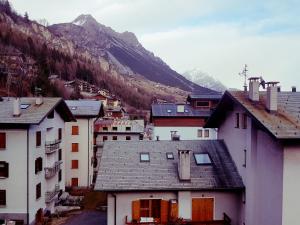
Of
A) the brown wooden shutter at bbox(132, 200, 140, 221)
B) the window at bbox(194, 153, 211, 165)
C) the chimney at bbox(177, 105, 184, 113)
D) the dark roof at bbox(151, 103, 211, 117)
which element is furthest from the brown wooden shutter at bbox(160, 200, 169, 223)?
the chimney at bbox(177, 105, 184, 113)

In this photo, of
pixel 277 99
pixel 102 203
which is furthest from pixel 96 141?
pixel 277 99

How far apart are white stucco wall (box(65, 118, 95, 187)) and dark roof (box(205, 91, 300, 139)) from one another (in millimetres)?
26879

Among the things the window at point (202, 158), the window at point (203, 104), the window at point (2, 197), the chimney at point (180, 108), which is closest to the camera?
the window at point (202, 158)

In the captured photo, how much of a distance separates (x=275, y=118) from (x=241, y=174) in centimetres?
588

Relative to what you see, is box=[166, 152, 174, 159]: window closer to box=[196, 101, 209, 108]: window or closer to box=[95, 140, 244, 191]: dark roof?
box=[95, 140, 244, 191]: dark roof

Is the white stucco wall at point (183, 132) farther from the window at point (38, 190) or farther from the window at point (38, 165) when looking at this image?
the window at point (38, 190)

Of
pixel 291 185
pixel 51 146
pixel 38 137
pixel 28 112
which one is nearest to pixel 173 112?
pixel 51 146

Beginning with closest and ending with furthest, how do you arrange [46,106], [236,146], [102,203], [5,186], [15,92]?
[236,146]
[5,186]
[46,106]
[102,203]
[15,92]

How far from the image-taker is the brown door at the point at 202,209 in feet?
82.2

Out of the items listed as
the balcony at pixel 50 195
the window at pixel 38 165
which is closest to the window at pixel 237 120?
the window at pixel 38 165

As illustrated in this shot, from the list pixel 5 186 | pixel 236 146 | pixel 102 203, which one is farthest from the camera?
pixel 102 203

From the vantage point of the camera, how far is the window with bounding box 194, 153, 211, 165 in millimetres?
26697

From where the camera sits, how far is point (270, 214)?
2073cm

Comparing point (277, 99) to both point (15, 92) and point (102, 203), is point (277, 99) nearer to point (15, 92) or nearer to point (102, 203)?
point (102, 203)
